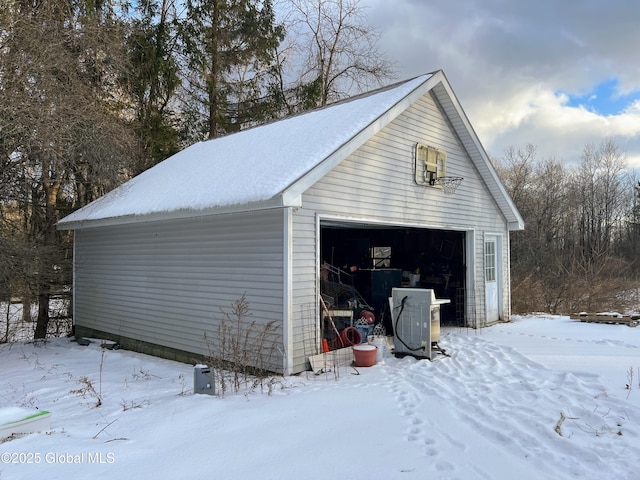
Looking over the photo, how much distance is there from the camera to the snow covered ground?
11.0 ft

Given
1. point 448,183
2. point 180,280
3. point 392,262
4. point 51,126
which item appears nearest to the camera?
point 180,280

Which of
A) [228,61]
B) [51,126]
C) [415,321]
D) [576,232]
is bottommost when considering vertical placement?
[415,321]

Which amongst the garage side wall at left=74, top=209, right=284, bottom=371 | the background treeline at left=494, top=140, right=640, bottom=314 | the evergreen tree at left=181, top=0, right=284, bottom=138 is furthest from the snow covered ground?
the evergreen tree at left=181, top=0, right=284, bottom=138

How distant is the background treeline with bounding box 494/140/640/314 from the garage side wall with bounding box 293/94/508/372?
6027 millimetres

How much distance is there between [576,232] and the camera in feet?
104

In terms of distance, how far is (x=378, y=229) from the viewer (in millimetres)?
12594

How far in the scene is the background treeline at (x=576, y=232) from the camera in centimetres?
1575

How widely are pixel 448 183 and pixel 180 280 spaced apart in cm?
590

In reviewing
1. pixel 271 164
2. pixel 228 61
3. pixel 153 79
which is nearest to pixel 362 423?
pixel 271 164

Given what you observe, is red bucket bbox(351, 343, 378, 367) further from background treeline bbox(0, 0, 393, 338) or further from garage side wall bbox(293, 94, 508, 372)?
background treeline bbox(0, 0, 393, 338)

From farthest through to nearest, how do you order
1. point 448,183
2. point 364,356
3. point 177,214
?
point 448,183 → point 177,214 → point 364,356

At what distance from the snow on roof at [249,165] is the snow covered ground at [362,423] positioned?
270 centimetres

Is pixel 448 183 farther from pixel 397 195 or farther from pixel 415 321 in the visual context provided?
pixel 415 321

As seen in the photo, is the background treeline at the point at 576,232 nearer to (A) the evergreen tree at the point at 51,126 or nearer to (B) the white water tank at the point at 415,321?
(B) the white water tank at the point at 415,321
